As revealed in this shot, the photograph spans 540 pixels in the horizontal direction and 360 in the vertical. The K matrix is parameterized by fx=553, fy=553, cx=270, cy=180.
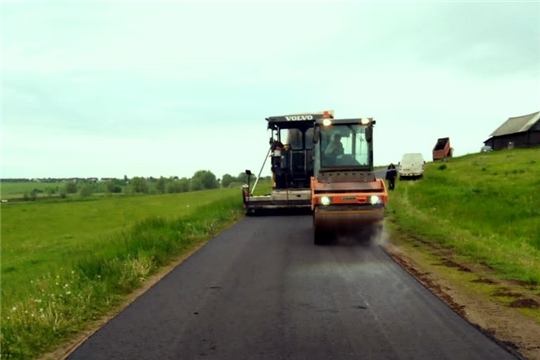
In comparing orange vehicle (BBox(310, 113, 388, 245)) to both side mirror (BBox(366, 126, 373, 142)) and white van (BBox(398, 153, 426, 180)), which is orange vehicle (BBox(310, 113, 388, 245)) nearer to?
side mirror (BBox(366, 126, 373, 142))

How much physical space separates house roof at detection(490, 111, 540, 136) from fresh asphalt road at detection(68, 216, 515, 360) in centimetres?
7604

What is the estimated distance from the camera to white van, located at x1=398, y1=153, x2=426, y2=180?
162 feet

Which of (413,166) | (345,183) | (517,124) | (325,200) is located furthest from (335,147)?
(517,124)

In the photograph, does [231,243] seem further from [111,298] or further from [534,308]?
[534,308]

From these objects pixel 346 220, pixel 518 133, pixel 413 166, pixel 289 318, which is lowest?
pixel 289 318

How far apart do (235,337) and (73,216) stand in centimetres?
4784

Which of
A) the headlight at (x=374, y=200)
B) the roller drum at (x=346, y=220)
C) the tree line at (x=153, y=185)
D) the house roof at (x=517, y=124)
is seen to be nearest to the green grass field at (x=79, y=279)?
the roller drum at (x=346, y=220)

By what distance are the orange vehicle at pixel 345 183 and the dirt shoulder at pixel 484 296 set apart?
1.22 metres

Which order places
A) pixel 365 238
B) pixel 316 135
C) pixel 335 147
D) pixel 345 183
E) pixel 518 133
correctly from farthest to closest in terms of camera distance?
pixel 518 133, pixel 335 147, pixel 316 135, pixel 365 238, pixel 345 183

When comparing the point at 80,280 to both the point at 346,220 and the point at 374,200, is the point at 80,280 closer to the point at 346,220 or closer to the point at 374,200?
the point at 346,220

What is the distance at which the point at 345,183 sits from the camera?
1384 cm

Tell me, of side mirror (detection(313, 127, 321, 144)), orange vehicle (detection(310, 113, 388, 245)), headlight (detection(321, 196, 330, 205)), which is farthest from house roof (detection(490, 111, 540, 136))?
headlight (detection(321, 196, 330, 205))

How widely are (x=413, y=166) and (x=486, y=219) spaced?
28.8 m

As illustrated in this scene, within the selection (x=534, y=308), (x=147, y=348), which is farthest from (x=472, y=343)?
(x=147, y=348)
